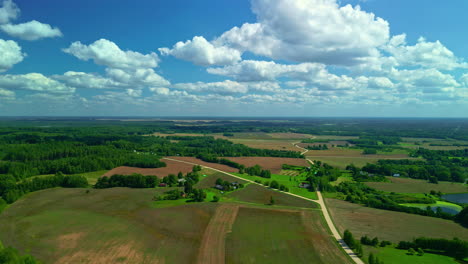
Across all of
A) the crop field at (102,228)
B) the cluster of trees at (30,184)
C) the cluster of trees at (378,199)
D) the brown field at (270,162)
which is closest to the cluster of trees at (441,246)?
the cluster of trees at (378,199)

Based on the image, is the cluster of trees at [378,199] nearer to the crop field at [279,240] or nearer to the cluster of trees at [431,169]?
the crop field at [279,240]

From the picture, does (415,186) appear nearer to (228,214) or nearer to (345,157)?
(345,157)

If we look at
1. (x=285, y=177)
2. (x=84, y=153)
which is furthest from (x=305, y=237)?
(x=84, y=153)

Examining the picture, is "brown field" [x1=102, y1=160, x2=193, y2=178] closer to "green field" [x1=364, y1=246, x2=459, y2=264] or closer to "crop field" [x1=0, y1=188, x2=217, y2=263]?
"crop field" [x1=0, y1=188, x2=217, y2=263]

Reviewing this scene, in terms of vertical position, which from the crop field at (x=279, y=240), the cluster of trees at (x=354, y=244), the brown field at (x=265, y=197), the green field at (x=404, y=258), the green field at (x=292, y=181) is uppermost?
the cluster of trees at (x=354, y=244)

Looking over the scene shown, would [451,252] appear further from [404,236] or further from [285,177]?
[285,177]
